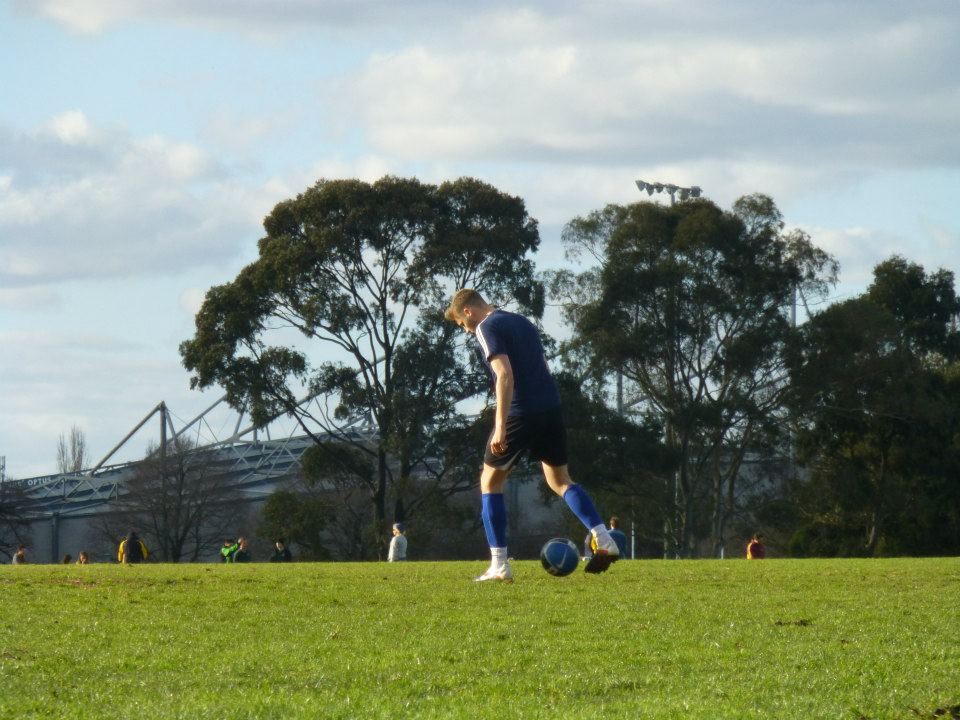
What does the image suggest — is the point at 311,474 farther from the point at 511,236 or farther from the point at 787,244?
the point at 787,244

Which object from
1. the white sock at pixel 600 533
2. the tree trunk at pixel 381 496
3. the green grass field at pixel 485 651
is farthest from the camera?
Answer: the tree trunk at pixel 381 496

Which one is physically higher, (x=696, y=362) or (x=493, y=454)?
(x=696, y=362)

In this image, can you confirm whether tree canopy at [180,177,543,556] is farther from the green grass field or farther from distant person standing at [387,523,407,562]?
the green grass field

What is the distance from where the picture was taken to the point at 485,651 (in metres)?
6.59

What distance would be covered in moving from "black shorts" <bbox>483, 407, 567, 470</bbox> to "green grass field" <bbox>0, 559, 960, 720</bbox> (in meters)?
0.89

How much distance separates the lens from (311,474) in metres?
46.5

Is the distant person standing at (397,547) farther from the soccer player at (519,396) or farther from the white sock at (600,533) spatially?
the soccer player at (519,396)

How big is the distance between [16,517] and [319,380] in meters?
33.3

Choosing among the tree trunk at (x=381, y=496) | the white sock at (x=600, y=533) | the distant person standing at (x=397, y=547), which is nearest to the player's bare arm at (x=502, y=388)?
the white sock at (x=600, y=533)

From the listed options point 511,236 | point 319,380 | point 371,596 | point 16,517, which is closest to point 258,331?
point 319,380

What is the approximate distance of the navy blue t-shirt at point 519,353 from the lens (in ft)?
33.4

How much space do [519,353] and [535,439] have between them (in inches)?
23.8

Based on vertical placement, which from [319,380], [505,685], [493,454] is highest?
[319,380]

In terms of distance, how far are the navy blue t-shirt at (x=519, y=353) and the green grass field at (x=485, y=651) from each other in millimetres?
1281
